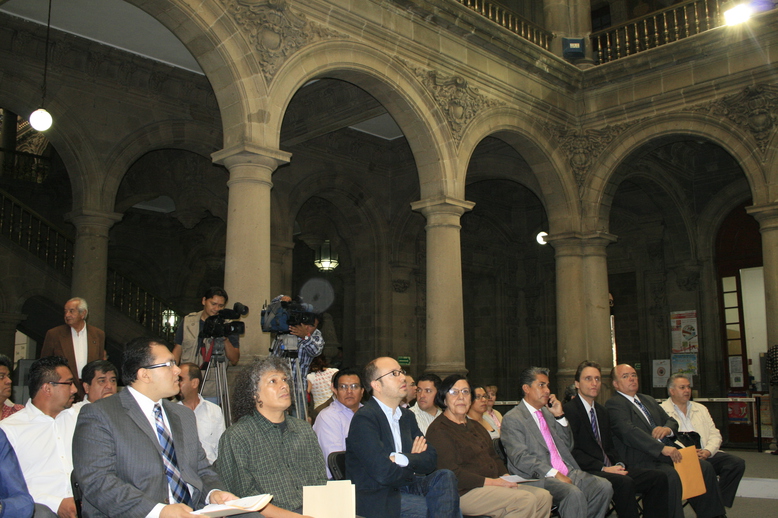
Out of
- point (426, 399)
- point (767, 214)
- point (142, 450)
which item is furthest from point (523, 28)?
point (142, 450)

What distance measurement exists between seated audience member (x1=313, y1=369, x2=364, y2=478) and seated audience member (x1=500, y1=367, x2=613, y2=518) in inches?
45.1

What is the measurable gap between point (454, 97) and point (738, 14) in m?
4.38

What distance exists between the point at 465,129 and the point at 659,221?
7868 millimetres

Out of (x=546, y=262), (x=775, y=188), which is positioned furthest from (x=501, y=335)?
(x=775, y=188)

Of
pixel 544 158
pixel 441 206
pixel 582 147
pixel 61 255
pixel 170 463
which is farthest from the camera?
pixel 61 255

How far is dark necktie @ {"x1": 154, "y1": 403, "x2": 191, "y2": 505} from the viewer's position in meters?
3.27

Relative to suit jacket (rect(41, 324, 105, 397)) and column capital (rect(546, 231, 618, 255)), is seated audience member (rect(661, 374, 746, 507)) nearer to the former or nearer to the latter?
column capital (rect(546, 231, 618, 255))

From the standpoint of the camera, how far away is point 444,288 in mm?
9766

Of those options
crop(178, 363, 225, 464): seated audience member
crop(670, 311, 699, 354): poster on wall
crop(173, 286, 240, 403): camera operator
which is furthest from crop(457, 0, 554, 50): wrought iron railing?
crop(178, 363, 225, 464): seated audience member

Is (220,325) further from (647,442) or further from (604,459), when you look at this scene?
(647,442)

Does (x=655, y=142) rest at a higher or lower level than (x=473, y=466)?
higher

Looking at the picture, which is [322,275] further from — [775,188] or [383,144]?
[775,188]

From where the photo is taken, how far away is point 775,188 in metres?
10.2

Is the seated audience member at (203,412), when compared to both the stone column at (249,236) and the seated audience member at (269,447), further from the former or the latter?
the stone column at (249,236)
